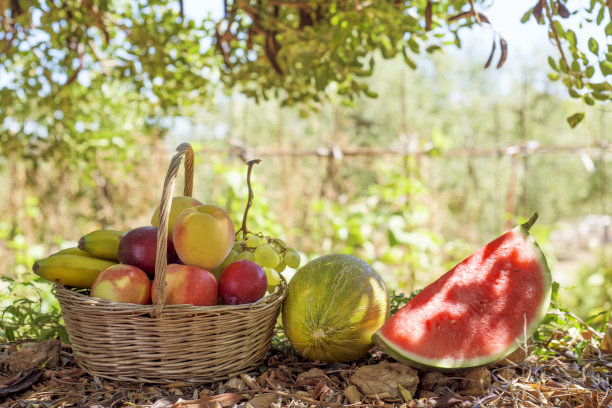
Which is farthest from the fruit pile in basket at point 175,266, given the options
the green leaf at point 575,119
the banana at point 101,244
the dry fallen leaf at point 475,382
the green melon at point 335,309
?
the green leaf at point 575,119

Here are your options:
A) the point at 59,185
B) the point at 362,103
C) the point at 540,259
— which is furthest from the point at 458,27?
the point at 362,103

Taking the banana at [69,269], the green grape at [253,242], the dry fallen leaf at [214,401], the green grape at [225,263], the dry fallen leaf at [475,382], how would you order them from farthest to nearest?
the green grape at [253,242] < the green grape at [225,263] < the banana at [69,269] < the dry fallen leaf at [475,382] < the dry fallen leaf at [214,401]

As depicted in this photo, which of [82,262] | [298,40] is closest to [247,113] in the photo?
[298,40]

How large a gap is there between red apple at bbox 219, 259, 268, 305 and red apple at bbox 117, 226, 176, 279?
226 mm

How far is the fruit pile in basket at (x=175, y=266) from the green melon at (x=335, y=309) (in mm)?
136

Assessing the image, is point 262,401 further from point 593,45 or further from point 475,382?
point 593,45

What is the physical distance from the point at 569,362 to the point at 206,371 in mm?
1197

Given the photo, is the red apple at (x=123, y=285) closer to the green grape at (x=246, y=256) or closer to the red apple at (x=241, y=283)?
the red apple at (x=241, y=283)

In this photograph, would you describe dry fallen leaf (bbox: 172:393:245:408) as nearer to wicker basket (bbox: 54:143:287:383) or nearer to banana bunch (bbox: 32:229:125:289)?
wicker basket (bbox: 54:143:287:383)

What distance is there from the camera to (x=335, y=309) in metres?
1.60

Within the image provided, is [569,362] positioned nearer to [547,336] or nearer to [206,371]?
[547,336]

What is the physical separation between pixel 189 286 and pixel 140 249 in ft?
0.69

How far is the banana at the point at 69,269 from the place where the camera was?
5.20ft

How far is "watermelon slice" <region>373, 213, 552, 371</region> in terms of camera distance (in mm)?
1491
